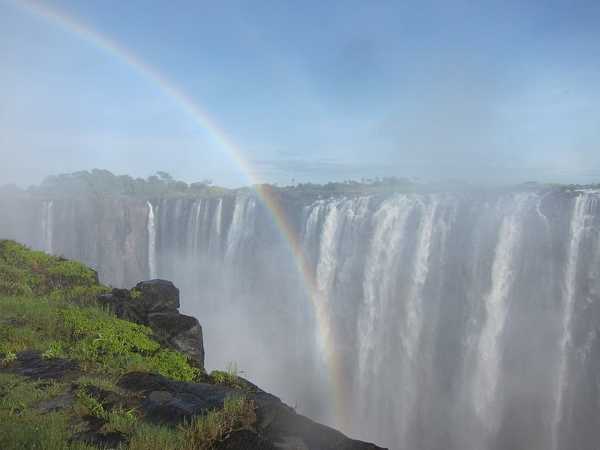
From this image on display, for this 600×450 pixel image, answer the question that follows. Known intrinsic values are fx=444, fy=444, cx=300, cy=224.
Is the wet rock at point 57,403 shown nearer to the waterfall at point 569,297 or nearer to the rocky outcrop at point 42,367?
the rocky outcrop at point 42,367

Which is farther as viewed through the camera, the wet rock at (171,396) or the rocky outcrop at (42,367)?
the rocky outcrop at (42,367)

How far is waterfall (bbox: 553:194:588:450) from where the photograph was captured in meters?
23.1

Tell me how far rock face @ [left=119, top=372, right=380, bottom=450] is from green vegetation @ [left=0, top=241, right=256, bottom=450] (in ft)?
0.68

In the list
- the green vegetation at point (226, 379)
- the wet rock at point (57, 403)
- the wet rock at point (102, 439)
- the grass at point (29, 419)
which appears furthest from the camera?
the green vegetation at point (226, 379)

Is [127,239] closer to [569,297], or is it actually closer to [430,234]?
[430,234]

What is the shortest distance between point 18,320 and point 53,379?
3292 mm

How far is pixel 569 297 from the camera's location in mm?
23609

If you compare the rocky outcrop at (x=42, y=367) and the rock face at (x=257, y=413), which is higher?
the rock face at (x=257, y=413)

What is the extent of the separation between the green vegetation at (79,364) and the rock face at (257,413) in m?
0.21

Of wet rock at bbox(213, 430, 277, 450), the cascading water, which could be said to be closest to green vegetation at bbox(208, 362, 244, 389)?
wet rock at bbox(213, 430, 277, 450)

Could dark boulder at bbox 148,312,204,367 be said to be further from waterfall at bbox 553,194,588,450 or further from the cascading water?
the cascading water

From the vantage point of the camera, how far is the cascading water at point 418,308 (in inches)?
931

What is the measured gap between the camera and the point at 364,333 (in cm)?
3350

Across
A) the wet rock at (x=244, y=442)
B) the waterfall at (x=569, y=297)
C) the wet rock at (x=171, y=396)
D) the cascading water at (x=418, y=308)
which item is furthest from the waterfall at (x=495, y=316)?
the wet rock at (x=244, y=442)
